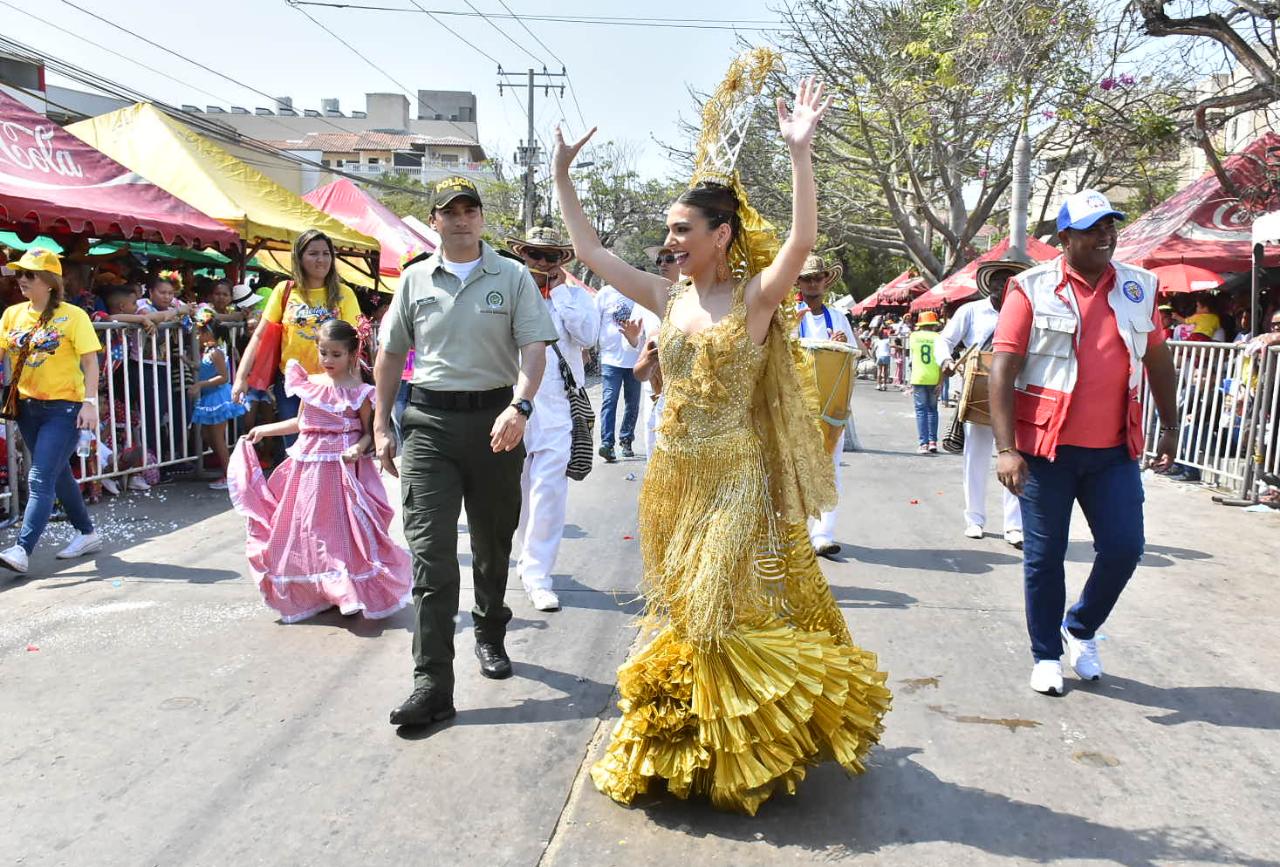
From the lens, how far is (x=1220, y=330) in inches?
452

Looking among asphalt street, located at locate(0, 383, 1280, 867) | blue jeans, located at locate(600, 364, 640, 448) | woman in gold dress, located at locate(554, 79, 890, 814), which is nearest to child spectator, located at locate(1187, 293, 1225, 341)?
asphalt street, located at locate(0, 383, 1280, 867)

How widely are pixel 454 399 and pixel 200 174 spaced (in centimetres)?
981

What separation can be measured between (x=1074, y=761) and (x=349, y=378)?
151 inches

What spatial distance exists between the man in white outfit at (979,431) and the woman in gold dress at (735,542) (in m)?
3.91

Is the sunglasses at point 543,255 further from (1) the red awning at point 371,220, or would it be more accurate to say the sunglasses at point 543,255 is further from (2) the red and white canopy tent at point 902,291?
(2) the red and white canopy tent at point 902,291

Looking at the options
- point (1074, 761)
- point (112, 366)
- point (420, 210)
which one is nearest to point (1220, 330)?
point (1074, 761)

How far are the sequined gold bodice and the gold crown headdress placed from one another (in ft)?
0.52

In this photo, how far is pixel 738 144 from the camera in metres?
3.42

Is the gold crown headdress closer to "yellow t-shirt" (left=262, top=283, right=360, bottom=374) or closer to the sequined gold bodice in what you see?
the sequined gold bodice

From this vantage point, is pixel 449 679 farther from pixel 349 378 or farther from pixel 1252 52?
pixel 1252 52

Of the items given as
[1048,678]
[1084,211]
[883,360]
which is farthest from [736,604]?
[883,360]

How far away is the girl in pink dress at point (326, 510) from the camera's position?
5172 mm

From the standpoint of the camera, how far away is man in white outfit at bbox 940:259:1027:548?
22.9ft

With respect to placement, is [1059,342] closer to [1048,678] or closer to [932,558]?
[1048,678]
